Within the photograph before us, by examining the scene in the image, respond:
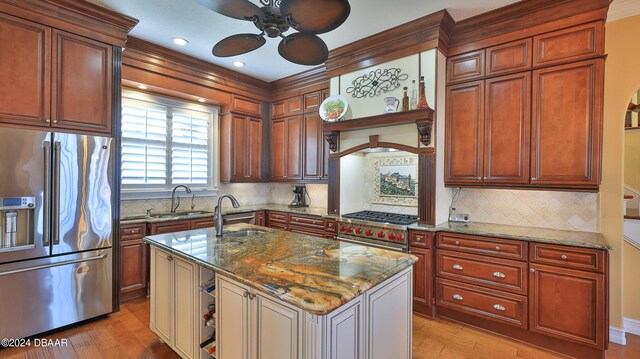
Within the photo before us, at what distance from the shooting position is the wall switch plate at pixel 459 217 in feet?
10.4

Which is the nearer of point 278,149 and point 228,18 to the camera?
point 228,18

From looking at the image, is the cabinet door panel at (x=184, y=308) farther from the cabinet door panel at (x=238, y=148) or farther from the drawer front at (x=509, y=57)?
the drawer front at (x=509, y=57)

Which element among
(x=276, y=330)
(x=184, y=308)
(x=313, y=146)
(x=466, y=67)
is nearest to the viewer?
(x=276, y=330)

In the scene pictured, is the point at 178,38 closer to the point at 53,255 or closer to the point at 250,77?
the point at 250,77

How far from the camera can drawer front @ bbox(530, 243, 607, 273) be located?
86.7 inches

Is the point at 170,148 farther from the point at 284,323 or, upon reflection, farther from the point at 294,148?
the point at 284,323

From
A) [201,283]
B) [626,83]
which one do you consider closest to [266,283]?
[201,283]

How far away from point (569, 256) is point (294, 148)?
11.4ft

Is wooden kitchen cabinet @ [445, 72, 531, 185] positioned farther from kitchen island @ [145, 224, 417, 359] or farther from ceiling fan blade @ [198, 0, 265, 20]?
ceiling fan blade @ [198, 0, 265, 20]

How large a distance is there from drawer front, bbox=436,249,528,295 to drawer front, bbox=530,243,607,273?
0.47 ft

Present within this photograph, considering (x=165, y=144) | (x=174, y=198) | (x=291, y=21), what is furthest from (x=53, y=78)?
(x=291, y=21)

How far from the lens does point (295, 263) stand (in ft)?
5.57

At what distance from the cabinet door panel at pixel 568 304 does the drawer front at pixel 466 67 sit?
1889 millimetres

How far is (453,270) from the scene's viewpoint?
111 inches
